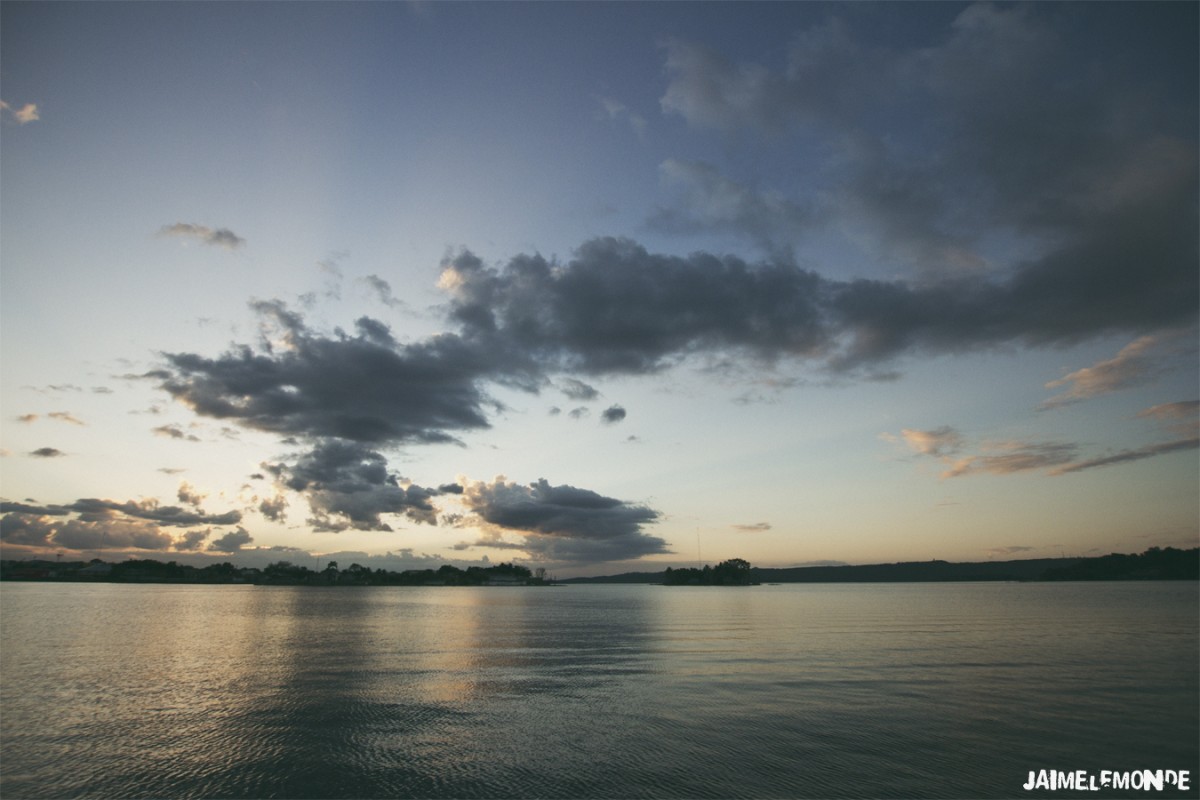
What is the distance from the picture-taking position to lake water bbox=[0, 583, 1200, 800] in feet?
76.7

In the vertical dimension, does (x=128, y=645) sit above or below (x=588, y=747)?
below

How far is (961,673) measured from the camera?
4597cm

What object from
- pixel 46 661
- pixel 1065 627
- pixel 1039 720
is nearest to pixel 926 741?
pixel 1039 720

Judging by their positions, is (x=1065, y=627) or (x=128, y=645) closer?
(x=128, y=645)

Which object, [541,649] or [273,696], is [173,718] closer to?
[273,696]

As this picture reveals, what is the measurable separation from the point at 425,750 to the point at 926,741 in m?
22.8

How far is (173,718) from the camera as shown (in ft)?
108

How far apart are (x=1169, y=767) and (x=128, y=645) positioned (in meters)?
84.4

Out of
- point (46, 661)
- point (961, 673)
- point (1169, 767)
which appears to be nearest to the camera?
point (1169, 767)

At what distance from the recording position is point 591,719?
32.4 meters

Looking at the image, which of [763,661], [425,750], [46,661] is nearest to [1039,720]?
[763,661]

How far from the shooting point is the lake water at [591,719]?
23375 millimetres

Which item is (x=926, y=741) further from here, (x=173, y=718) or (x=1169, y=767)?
(x=173, y=718)

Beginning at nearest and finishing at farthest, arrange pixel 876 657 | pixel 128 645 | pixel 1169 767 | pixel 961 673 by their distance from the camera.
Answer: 1. pixel 1169 767
2. pixel 961 673
3. pixel 876 657
4. pixel 128 645
